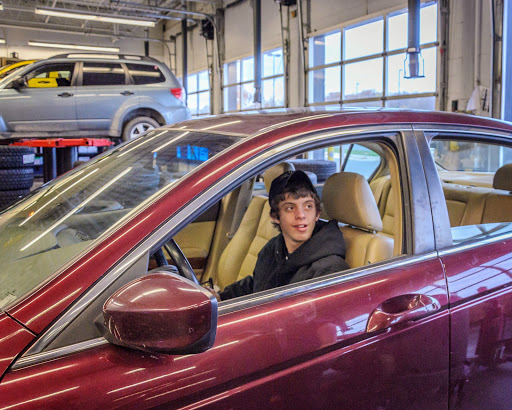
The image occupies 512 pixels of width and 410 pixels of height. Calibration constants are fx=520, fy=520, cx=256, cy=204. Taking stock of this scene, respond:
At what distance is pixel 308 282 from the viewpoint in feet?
4.78

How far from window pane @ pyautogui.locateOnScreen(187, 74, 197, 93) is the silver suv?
11164 mm

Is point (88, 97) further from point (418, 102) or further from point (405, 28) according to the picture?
point (405, 28)

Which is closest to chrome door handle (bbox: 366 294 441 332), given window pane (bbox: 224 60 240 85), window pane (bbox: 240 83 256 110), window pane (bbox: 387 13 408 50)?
window pane (bbox: 387 13 408 50)

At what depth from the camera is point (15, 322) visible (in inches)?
42.8

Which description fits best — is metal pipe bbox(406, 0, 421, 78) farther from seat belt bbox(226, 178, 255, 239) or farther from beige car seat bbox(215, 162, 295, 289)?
beige car seat bbox(215, 162, 295, 289)

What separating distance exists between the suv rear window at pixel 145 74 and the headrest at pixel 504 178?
→ 768 centimetres

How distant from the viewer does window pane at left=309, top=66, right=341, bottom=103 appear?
1241 cm

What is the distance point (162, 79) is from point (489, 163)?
5.97 meters

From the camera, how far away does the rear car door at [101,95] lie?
884 centimetres

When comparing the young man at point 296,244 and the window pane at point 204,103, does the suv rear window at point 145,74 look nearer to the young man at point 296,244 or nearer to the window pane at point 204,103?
the young man at point 296,244

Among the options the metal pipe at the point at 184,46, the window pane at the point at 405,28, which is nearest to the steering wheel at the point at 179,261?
the window pane at the point at 405,28

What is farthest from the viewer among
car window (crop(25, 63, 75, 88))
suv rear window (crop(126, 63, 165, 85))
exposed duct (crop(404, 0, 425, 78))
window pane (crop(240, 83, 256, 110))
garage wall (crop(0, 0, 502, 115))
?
window pane (crop(240, 83, 256, 110))

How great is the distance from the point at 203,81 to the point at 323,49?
7.87 meters

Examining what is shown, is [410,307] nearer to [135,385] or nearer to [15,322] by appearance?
[135,385]
